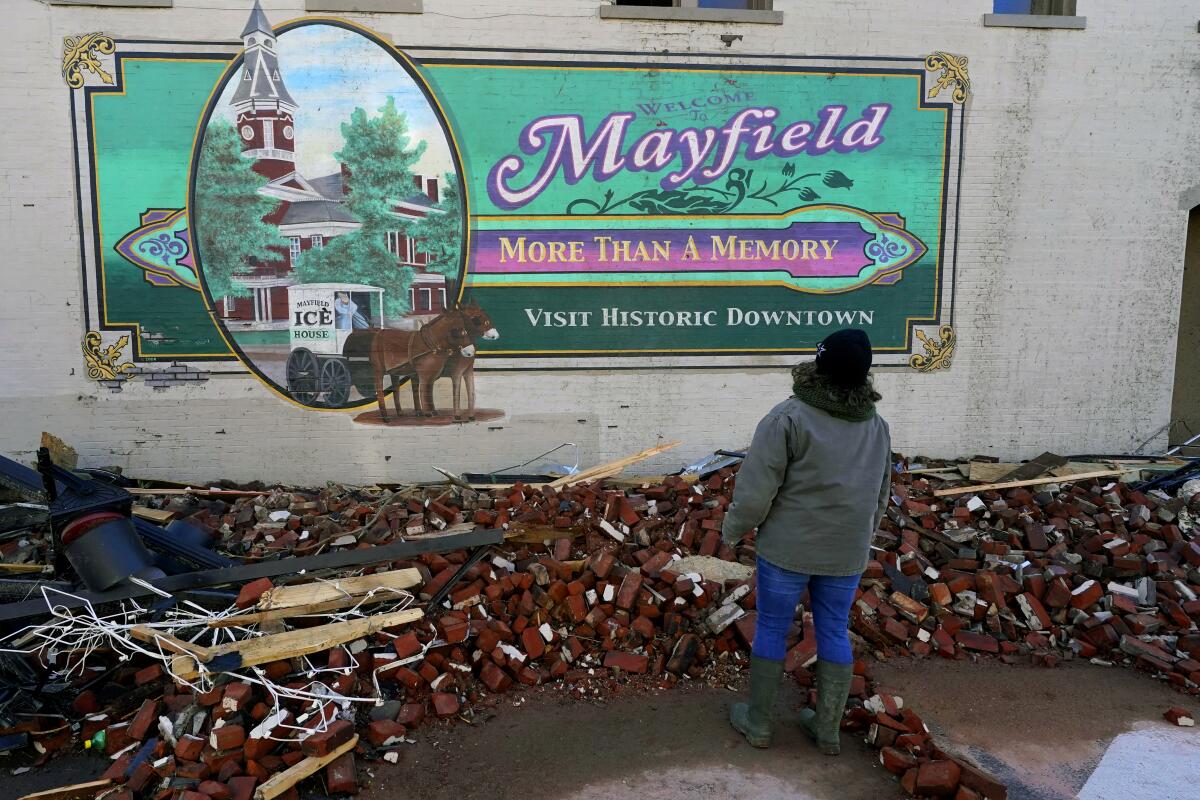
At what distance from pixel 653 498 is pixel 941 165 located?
4627 mm

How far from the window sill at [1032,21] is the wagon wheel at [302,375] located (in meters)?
7.51

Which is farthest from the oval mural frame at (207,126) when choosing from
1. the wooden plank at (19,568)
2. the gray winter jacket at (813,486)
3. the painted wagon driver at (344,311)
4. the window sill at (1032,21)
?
the window sill at (1032,21)

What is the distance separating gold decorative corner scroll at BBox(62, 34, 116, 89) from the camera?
677 centimetres

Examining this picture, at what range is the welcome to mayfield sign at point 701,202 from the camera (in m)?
7.28

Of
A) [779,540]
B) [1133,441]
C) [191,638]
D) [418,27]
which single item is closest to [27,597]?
[191,638]

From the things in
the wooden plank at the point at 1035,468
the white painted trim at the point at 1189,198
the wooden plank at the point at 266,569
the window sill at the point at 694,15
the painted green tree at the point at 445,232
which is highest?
the window sill at the point at 694,15

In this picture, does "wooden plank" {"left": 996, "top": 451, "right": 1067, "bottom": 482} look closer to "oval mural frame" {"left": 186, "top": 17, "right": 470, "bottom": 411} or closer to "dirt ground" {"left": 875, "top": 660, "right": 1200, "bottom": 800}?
"dirt ground" {"left": 875, "top": 660, "right": 1200, "bottom": 800}

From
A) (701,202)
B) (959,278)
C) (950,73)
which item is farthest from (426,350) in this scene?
(950,73)

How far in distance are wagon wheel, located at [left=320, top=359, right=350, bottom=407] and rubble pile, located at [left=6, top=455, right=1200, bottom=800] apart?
0.98 metres

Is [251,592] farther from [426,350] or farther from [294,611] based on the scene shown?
[426,350]

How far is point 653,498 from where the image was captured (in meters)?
6.42

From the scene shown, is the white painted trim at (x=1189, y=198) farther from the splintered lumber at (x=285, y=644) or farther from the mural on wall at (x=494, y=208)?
the splintered lumber at (x=285, y=644)

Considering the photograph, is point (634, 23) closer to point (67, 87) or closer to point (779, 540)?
point (67, 87)

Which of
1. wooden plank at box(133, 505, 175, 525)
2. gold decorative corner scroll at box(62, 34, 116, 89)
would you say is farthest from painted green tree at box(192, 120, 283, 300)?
wooden plank at box(133, 505, 175, 525)
